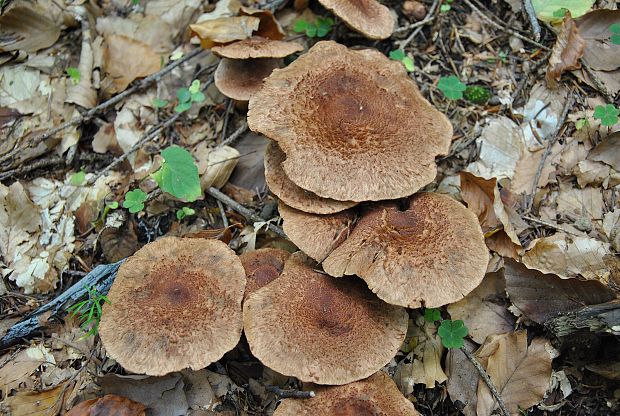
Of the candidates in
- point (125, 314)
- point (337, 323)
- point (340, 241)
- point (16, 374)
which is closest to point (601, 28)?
point (340, 241)

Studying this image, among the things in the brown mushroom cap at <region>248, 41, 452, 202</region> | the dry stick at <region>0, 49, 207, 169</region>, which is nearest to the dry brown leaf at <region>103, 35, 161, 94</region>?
the dry stick at <region>0, 49, 207, 169</region>

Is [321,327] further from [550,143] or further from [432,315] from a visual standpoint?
[550,143]

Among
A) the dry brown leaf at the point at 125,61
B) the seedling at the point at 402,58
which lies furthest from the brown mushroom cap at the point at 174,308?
the seedling at the point at 402,58

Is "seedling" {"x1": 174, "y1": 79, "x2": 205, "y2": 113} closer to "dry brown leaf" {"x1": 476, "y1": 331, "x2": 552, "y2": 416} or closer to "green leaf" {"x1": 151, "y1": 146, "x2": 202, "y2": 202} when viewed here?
"green leaf" {"x1": 151, "y1": 146, "x2": 202, "y2": 202}

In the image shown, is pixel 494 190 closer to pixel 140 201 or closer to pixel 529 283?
pixel 529 283

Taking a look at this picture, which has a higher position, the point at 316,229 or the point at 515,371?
the point at 316,229

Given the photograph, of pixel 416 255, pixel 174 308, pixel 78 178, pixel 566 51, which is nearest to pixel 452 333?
pixel 416 255
